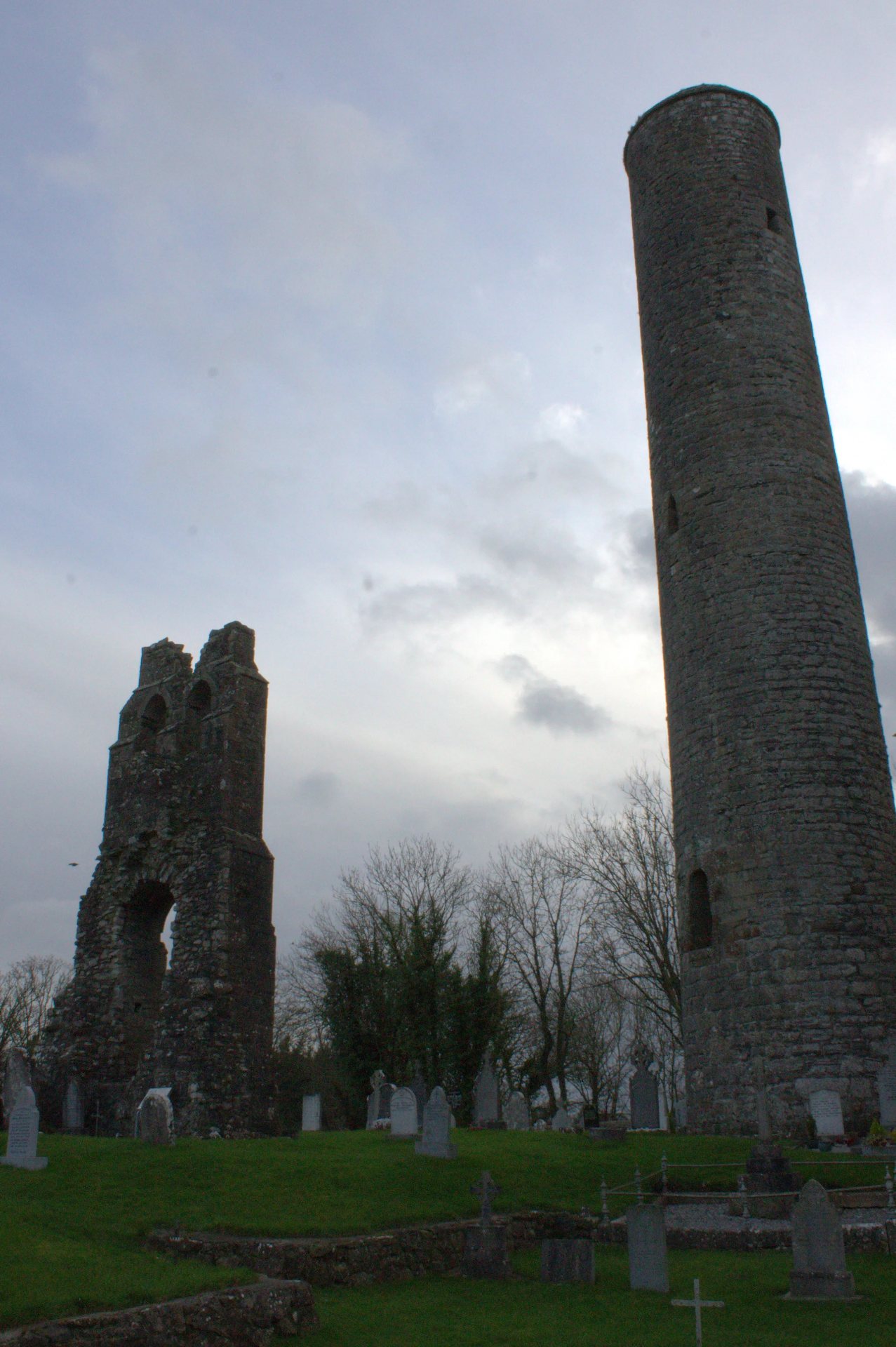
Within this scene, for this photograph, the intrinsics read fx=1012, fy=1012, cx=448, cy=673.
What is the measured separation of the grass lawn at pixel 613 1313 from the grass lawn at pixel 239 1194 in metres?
0.13

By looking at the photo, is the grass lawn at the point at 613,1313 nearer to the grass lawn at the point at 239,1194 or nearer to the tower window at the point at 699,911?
the grass lawn at the point at 239,1194

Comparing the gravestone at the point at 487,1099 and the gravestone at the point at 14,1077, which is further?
the gravestone at the point at 487,1099

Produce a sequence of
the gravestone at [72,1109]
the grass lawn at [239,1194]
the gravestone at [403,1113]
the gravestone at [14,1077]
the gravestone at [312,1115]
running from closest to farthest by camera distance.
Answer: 1. the grass lawn at [239,1194]
2. the gravestone at [14,1077]
3. the gravestone at [403,1113]
4. the gravestone at [72,1109]
5. the gravestone at [312,1115]

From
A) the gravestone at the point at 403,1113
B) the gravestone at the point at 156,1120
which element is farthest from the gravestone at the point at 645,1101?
the gravestone at the point at 156,1120

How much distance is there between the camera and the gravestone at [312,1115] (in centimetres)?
1756

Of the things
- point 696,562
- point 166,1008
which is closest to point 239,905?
point 166,1008

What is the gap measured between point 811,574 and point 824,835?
3.90 m

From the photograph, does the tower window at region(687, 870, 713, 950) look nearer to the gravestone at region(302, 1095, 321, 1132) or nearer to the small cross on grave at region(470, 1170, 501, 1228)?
the small cross on grave at region(470, 1170, 501, 1228)

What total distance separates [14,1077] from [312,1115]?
18.7 feet

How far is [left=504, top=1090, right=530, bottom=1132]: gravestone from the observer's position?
18031 mm

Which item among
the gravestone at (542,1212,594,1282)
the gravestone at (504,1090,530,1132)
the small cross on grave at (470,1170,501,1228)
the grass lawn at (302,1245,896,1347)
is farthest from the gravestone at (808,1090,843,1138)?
the gravestone at (504,1090,530,1132)

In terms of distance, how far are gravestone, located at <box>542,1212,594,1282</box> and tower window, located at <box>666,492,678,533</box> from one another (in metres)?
11.0

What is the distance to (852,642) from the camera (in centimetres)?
1492

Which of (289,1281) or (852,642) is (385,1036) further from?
(289,1281)
